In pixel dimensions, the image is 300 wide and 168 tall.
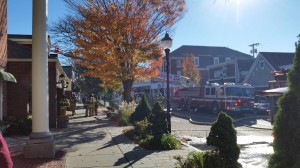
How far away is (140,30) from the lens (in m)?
20.8

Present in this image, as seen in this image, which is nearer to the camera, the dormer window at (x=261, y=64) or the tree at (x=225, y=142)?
the tree at (x=225, y=142)

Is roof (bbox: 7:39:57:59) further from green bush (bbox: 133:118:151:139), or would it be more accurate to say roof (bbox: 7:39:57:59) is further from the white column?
the white column

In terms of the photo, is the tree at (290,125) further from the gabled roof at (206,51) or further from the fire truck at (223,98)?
the gabled roof at (206,51)

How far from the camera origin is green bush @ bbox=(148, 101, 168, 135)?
11984 mm

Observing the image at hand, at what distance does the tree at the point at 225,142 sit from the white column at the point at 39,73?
16.1ft

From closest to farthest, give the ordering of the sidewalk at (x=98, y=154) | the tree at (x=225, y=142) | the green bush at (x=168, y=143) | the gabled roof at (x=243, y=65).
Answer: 1. the tree at (x=225, y=142)
2. the sidewalk at (x=98, y=154)
3. the green bush at (x=168, y=143)
4. the gabled roof at (x=243, y=65)

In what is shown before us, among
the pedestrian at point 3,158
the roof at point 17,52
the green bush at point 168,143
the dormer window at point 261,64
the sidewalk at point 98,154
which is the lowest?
the sidewalk at point 98,154

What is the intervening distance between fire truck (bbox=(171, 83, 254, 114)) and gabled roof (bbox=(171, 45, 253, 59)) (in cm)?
4019

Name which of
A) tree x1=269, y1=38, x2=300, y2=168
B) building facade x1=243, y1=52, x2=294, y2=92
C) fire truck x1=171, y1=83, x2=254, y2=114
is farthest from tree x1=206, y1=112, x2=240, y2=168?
building facade x1=243, y1=52, x2=294, y2=92

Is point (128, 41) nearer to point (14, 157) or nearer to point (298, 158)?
point (14, 157)

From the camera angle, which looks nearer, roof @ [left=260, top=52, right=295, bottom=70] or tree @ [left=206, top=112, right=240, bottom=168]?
tree @ [left=206, top=112, right=240, bottom=168]

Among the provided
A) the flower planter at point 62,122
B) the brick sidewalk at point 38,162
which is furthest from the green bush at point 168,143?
the flower planter at point 62,122

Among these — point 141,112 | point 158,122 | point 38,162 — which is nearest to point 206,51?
point 141,112

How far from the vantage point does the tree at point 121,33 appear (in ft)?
66.6
